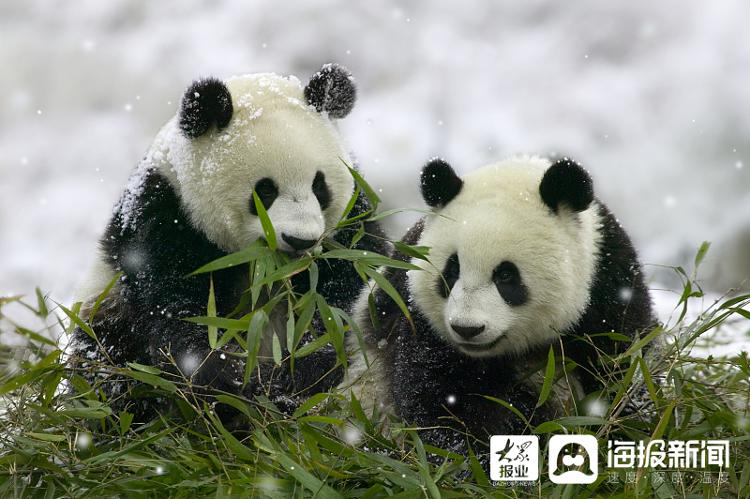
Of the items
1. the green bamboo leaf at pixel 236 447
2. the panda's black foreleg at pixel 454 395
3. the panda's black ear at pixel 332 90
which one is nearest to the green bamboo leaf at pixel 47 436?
the green bamboo leaf at pixel 236 447

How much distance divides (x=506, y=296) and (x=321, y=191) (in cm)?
77

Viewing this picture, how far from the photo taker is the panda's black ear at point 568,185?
265 cm

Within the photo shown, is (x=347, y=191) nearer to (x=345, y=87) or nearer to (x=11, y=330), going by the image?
(x=345, y=87)

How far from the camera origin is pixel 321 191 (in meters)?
2.97

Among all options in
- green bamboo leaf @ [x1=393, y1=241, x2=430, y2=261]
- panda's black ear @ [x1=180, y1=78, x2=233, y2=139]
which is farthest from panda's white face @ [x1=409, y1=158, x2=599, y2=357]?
panda's black ear @ [x1=180, y1=78, x2=233, y2=139]

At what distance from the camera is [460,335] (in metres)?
2.51

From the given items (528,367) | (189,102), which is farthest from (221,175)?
(528,367)

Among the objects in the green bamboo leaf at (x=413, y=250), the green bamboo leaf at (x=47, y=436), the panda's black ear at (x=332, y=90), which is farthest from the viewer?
the panda's black ear at (x=332, y=90)

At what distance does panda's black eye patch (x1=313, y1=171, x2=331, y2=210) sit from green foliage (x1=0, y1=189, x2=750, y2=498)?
1.59 ft

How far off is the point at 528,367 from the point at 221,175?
1.22 meters

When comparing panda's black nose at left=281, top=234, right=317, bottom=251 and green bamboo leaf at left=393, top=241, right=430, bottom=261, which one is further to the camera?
panda's black nose at left=281, top=234, right=317, bottom=251

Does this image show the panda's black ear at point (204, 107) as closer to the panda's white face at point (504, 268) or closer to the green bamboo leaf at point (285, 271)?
the green bamboo leaf at point (285, 271)

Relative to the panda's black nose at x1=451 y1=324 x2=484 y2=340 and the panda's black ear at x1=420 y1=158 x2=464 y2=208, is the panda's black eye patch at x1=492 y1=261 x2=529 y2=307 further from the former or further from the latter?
the panda's black ear at x1=420 y1=158 x2=464 y2=208

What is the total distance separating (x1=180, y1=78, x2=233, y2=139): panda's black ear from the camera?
9.30 feet
